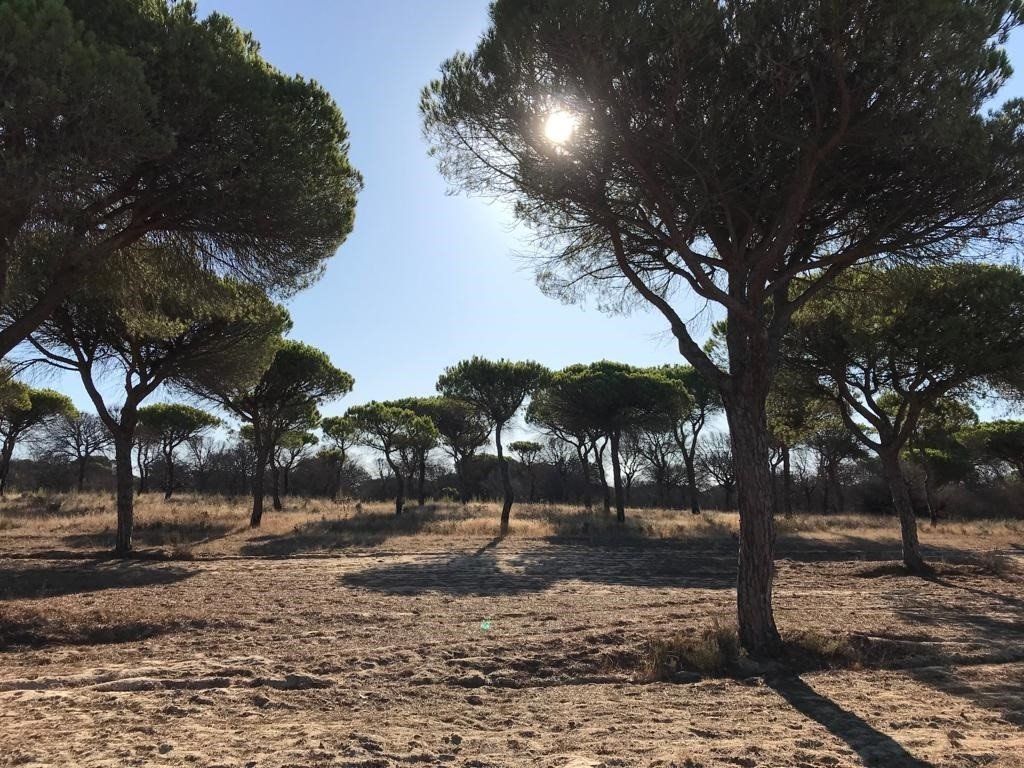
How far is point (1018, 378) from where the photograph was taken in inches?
480

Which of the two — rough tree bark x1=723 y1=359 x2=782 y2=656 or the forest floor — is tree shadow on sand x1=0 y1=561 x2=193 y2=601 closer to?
the forest floor

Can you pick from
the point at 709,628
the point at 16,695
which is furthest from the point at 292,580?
the point at 709,628

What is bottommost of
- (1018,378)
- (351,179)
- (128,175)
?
(1018,378)

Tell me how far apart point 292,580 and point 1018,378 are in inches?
543

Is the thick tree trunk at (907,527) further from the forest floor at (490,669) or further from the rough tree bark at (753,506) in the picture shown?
the rough tree bark at (753,506)

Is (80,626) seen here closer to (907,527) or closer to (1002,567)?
(907,527)

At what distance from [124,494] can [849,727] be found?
558 inches

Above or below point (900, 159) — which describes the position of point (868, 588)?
below

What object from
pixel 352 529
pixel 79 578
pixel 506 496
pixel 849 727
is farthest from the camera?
pixel 506 496

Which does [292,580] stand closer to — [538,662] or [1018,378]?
[538,662]

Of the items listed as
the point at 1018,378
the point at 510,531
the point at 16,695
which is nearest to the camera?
the point at 16,695

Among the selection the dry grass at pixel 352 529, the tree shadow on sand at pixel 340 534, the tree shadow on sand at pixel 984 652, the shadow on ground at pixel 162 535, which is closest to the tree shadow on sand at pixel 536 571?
the dry grass at pixel 352 529

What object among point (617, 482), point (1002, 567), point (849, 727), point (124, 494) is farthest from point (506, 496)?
point (849, 727)

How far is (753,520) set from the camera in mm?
5746
